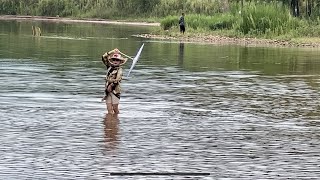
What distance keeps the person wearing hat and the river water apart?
0.29 meters

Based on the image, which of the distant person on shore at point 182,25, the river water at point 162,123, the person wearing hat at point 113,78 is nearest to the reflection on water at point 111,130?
the river water at point 162,123

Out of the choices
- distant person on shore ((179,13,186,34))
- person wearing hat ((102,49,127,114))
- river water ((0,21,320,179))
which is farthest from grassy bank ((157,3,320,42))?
person wearing hat ((102,49,127,114))

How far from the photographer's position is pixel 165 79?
24.9 m

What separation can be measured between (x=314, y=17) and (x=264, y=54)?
20155mm

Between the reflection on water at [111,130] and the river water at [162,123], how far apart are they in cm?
2

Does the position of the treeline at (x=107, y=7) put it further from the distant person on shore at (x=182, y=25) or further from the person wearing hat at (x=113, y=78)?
the person wearing hat at (x=113, y=78)

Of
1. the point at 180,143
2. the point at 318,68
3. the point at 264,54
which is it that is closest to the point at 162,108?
the point at 180,143

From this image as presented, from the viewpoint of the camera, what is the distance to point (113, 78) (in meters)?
16.8

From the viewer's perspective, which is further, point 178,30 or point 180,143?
point 178,30

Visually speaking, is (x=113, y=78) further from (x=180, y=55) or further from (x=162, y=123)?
(x=180, y=55)

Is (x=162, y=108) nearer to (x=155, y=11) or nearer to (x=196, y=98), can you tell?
(x=196, y=98)

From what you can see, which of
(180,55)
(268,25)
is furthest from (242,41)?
(180,55)

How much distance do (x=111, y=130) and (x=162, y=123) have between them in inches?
51.3

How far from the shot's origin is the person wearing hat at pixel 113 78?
16.8 m
